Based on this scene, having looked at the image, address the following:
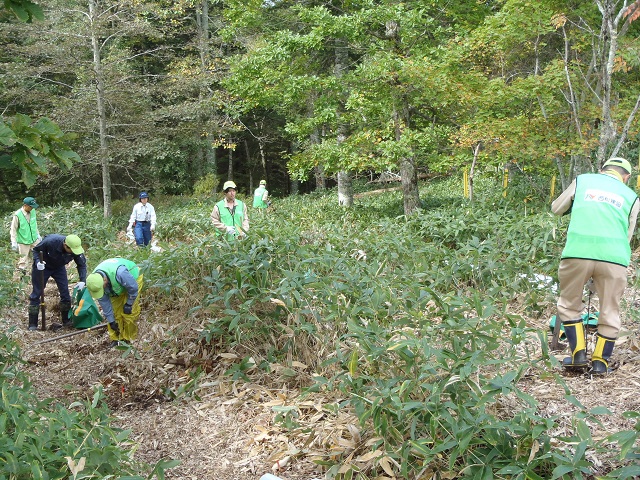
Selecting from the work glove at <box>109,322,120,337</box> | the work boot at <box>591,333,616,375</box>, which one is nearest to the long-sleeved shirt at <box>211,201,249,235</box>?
the work glove at <box>109,322,120,337</box>

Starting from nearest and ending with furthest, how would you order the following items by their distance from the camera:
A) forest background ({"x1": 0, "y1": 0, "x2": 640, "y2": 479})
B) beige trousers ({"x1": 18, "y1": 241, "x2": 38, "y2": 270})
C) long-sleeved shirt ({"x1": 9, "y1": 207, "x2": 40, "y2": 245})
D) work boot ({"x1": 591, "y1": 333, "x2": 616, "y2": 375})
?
forest background ({"x1": 0, "y1": 0, "x2": 640, "y2": 479}), work boot ({"x1": 591, "y1": 333, "x2": 616, "y2": 375}), long-sleeved shirt ({"x1": 9, "y1": 207, "x2": 40, "y2": 245}), beige trousers ({"x1": 18, "y1": 241, "x2": 38, "y2": 270})

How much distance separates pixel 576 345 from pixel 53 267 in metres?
6.52

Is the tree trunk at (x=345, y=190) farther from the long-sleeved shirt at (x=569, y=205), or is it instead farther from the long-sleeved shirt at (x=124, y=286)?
the long-sleeved shirt at (x=569, y=205)

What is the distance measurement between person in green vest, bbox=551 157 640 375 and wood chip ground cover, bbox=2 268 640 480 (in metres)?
0.24

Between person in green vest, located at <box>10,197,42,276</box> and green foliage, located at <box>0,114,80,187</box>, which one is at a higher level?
green foliage, located at <box>0,114,80,187</box>

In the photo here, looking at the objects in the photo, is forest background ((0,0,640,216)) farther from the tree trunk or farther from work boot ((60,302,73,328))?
work boot ((60,302,73,328))

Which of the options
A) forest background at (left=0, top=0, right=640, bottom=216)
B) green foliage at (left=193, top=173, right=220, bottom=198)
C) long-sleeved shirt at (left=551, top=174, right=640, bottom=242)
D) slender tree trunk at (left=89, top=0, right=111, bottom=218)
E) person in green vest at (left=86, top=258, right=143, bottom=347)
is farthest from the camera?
green foliage at (left=193, top=173, right=220, bottom=198)

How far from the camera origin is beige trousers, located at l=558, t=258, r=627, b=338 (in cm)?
443

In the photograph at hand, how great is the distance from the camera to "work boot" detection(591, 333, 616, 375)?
441cm

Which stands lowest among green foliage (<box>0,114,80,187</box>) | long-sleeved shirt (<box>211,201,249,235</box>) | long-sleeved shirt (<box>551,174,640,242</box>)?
long-sleeved shirt (<box>211,201,249,235</box>)

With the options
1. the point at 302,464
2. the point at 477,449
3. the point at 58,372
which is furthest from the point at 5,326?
the point at 477,449

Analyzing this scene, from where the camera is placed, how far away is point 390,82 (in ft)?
38.1

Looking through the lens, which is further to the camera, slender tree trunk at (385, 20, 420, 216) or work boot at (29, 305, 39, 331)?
slender tree trunk at (385, 20, 420, 216)

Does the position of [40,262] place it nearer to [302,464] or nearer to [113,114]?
[302,464]
